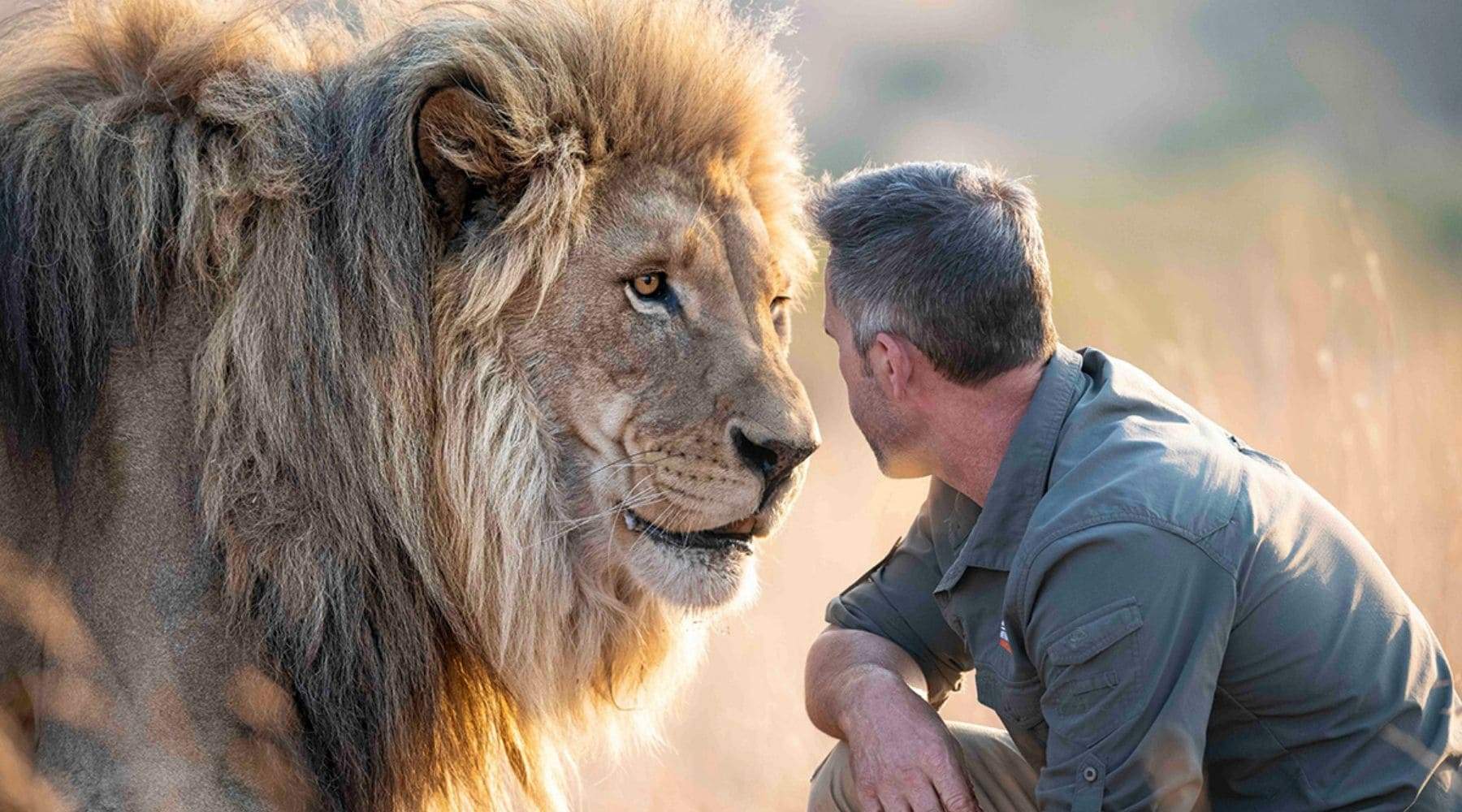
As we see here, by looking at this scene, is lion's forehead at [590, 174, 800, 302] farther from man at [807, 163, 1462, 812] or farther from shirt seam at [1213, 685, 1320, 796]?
shirt seam at [1213, 685, 1320, 796]

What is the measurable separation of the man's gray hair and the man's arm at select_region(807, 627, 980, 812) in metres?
0.71

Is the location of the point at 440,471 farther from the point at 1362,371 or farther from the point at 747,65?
the point at 1362,371

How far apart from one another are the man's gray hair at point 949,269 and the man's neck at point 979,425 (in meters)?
0.04

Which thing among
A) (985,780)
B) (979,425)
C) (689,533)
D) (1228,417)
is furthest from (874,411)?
(1228,417)

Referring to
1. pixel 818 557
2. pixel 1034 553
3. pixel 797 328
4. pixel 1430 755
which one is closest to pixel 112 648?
pixel 1034 553

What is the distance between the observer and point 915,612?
3.58 m

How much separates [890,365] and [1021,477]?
37cm

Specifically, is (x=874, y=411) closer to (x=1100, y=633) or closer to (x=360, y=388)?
(x=1100, y=633)

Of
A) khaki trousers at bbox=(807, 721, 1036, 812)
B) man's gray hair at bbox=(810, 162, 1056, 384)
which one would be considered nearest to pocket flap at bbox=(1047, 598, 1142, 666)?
man's gray hair at bbox=(810, 162, 1056, 384)

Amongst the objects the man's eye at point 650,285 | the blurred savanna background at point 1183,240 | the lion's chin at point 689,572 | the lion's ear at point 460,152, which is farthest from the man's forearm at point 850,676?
the lion's ear at point 460,152

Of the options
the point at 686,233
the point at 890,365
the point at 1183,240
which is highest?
the point at 686,233

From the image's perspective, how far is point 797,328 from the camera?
1044 cm

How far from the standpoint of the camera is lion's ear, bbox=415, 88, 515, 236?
2.99 meters

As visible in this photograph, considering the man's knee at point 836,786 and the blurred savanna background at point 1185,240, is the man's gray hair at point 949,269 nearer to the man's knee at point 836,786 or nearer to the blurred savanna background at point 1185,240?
the blurred savanna background at point 1185,240
